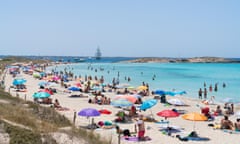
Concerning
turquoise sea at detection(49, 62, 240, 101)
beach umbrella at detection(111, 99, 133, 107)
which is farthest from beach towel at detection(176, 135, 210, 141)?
turquoise sea at detection(49, 62, 240, 101)

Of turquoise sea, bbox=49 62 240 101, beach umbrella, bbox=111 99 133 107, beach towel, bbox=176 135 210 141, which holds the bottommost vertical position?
turquoise sea, bbox=49 62 240 101

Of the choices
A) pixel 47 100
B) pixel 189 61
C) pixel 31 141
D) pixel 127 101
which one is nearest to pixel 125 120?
pixel 127 101

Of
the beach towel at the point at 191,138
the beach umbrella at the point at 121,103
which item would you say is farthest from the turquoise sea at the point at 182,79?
the beach towel at the point at 191,138

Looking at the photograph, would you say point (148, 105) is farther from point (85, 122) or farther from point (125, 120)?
point (85, 122)

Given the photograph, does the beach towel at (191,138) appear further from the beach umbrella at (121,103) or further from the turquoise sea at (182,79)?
the turquoise sea at (182,79)

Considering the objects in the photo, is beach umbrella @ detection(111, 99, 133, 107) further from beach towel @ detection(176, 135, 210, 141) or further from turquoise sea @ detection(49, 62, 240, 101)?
turquoise sea @ detection(49, 62, 240, 101)

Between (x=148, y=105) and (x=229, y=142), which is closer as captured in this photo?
(x=229, y=142)

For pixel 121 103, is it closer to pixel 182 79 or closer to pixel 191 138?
pixel 191 138

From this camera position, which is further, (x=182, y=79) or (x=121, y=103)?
(x=182, y=79)

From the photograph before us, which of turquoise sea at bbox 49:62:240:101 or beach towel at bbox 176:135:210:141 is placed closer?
beach towel at bbox 176:135:210:141

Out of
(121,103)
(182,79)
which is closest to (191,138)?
(121,103)

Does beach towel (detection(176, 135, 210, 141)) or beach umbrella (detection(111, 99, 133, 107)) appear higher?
beach umbrella (detection(111, 99, 133, 107))

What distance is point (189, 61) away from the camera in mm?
164375

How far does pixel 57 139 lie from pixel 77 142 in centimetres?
68
